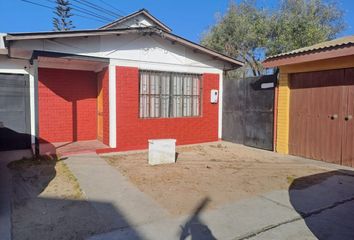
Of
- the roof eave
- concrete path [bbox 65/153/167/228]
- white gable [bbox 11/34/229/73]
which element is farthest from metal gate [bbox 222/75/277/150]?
concrete path [bbox 65/153/167/228]

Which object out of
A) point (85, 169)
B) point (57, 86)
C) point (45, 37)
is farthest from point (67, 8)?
point (85, 169)

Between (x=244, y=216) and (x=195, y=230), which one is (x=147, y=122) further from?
(x=195, y=230)

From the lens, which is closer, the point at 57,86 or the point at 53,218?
the point at 53,218

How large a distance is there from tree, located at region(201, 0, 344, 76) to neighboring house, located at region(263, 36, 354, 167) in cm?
792

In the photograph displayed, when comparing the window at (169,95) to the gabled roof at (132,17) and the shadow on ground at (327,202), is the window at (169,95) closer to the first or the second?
the gabled roof at (132,17)

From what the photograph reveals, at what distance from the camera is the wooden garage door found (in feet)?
22.5

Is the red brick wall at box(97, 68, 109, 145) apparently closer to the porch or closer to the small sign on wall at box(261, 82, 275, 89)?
the porch

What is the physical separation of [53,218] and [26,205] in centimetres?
78

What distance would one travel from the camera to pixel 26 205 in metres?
4.36

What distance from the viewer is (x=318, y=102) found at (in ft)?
24.6

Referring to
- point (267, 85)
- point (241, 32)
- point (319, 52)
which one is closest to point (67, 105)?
point (267, 85)

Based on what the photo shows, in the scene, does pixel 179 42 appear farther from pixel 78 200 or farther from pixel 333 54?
pixel 78 200

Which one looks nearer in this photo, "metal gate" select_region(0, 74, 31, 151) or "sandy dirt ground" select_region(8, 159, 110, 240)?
"sandy dirt ground" select_region(8, 159, 110, 240)

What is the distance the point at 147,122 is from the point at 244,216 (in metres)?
5.48
